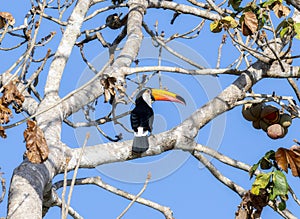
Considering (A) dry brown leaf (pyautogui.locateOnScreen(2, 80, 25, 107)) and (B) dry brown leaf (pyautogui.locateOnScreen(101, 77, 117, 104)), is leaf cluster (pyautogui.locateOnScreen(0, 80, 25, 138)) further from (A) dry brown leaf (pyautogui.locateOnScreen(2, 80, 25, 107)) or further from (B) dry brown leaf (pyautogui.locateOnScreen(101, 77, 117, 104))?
(B) dry brown leaf (pyautogui.locateOnScreen(101, 77, 117, 104))

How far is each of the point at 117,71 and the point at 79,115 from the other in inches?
23.4

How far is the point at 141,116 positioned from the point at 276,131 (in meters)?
1.13

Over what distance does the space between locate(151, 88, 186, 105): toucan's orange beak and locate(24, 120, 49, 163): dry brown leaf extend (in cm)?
261

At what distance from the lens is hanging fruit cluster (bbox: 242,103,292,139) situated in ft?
17.9

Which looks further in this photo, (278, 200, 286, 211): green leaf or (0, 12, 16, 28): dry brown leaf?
(278, 200, 286, 211): green leaf

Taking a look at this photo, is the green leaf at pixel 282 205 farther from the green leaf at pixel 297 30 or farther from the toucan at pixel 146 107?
the toucan at pixel 146 107

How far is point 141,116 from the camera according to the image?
597 centimetres

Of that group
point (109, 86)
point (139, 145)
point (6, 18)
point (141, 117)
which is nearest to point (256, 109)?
point (141, 117)

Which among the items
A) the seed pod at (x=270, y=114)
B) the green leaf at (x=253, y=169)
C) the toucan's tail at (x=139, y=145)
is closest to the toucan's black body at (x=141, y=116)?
the seed pod at (x=270, y=114)

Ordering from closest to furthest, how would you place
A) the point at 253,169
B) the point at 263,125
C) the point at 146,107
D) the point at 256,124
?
1. the point at 253,169
2. the point at 263,125
3. the point at 256,124
4. the point at 146,107

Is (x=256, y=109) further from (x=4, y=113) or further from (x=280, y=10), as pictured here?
(x=4, y=113)

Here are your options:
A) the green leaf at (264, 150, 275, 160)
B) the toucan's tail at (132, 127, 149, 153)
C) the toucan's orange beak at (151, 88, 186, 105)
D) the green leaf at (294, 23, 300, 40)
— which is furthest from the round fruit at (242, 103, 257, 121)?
the toucan's tail at (132, 127, 149, 153)

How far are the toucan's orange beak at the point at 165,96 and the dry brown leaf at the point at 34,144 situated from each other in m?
2.61

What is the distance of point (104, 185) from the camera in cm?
505
